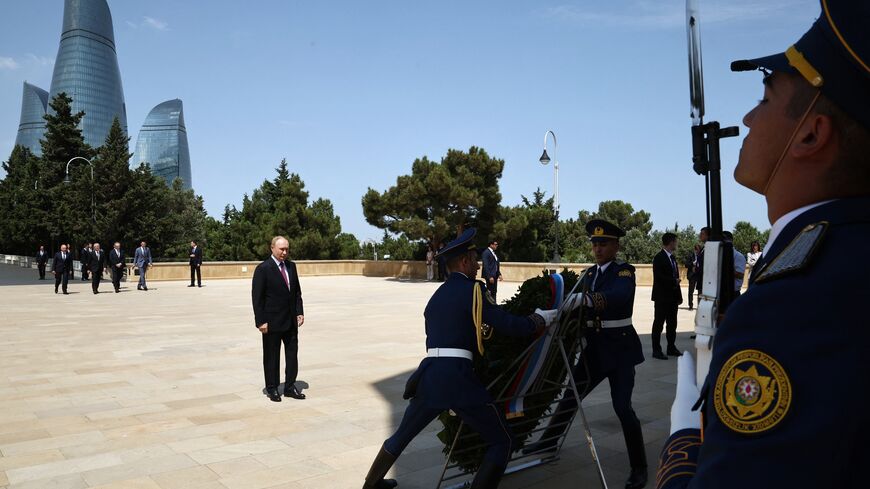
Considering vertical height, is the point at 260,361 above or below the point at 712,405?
below

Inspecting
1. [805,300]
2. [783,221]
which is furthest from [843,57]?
[805,300]

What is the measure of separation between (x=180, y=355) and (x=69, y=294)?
16046mm

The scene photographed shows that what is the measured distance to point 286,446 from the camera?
5.62m

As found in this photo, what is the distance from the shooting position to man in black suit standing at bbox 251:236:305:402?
24.2 ft

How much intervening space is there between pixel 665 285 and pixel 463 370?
22.7 ft

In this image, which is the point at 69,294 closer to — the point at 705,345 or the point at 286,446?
the point at 286,446

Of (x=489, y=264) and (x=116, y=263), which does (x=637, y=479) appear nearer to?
(x=489, y=264)

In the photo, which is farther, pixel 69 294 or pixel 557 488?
pixel 69 294

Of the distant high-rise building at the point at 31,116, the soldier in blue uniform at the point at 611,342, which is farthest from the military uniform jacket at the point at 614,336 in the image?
the distant high-rise building at the point at 31,116

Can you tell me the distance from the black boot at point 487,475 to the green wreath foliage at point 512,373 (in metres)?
0.21

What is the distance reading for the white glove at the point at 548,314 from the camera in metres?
4.09

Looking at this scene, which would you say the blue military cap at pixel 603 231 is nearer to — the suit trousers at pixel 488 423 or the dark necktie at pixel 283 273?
the suit trousers at pixel 488 423

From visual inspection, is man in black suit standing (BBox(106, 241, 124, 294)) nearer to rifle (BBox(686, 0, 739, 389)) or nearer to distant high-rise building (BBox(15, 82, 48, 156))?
rifle (BBox(686, 0, 739, 389))

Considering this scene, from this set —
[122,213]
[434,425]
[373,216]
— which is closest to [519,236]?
[373,216]
